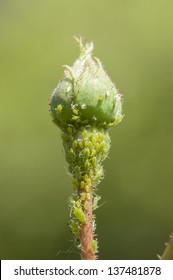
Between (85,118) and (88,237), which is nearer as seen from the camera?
(88,237)

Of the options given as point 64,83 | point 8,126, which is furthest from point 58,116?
point 8,126

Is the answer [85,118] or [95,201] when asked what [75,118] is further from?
[95,201]

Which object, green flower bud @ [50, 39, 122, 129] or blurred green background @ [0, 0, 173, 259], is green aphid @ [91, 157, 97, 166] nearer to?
green flower bud @ [50, 39, 122, 129]

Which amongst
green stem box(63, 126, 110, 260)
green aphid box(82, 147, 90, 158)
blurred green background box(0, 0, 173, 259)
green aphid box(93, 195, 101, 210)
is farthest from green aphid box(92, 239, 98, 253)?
blurred green background box(0, 0, 173, 259)

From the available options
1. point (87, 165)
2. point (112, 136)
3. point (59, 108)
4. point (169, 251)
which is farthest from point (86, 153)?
point (112, 136)

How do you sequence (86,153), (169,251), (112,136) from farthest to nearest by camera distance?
(112,136), (86,153), (169,251)
